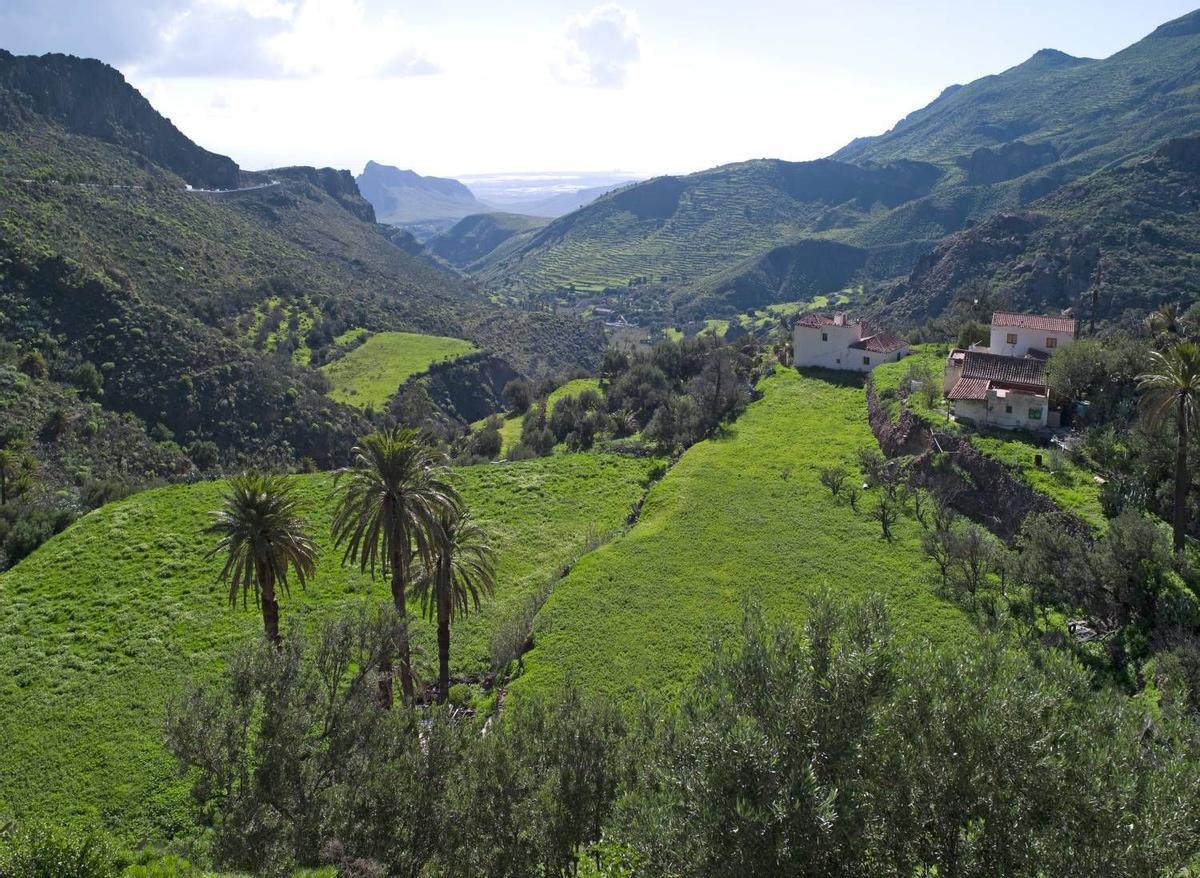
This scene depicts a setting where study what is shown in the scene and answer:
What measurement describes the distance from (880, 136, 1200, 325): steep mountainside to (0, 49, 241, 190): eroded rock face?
5588 inches

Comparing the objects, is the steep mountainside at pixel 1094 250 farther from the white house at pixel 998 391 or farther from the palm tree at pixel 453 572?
the palm tree at pixel 453 572

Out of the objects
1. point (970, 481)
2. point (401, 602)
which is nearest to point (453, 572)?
point (401, 602)

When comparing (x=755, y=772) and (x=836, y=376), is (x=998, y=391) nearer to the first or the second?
(x=836, y=376)

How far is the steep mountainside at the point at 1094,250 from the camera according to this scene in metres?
102

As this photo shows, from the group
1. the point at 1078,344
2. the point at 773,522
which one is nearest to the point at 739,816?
the point at 773,522

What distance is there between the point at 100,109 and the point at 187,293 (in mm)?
67160

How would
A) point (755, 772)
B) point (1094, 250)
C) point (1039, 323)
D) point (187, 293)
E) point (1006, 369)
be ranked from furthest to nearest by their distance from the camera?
point (1094, 250) → point (187, 293) → point (1039, 323) → point (1006, 369) → point (755, 772)

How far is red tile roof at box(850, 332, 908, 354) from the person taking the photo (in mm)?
69062

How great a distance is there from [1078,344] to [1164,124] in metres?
173

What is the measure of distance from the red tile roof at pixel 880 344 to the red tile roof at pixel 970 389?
64.6ft

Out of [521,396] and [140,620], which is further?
[521,396]

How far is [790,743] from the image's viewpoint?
43.7 feet

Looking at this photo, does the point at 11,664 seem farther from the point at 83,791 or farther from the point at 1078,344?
the point at 1078,344

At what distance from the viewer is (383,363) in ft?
363
